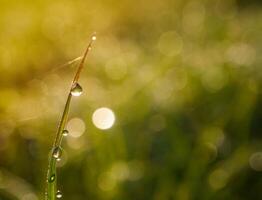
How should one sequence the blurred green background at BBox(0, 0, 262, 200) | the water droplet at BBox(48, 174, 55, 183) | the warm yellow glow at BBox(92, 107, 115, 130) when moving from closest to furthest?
the water droplet at BBox(48, 174, 55, 183)
the blurred green background at BBox(0, 0, 262, 200)
the warm yellow glow at BBox(92, 107, 115, 130)

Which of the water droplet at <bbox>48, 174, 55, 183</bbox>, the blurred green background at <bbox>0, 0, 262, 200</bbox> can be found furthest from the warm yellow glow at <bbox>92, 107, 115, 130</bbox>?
the water droplet at <bbox>48, 174, 55, 183</bbox>

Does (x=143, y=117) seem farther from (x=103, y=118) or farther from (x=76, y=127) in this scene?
(x=76, y=127)

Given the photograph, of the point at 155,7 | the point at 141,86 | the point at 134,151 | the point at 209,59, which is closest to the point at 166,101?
the point at 141,86

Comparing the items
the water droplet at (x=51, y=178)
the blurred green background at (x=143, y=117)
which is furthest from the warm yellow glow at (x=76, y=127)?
the water droplet at (x=51, y=178)

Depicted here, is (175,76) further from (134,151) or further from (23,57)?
(23,57)

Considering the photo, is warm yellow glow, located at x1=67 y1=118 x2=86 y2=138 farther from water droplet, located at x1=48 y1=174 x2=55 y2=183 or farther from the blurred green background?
water droplet, located at x1=48 y1=174 x2=55 y2=183

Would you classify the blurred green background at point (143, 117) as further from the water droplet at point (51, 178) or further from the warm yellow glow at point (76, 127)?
the water droplet at point (51, 178)
